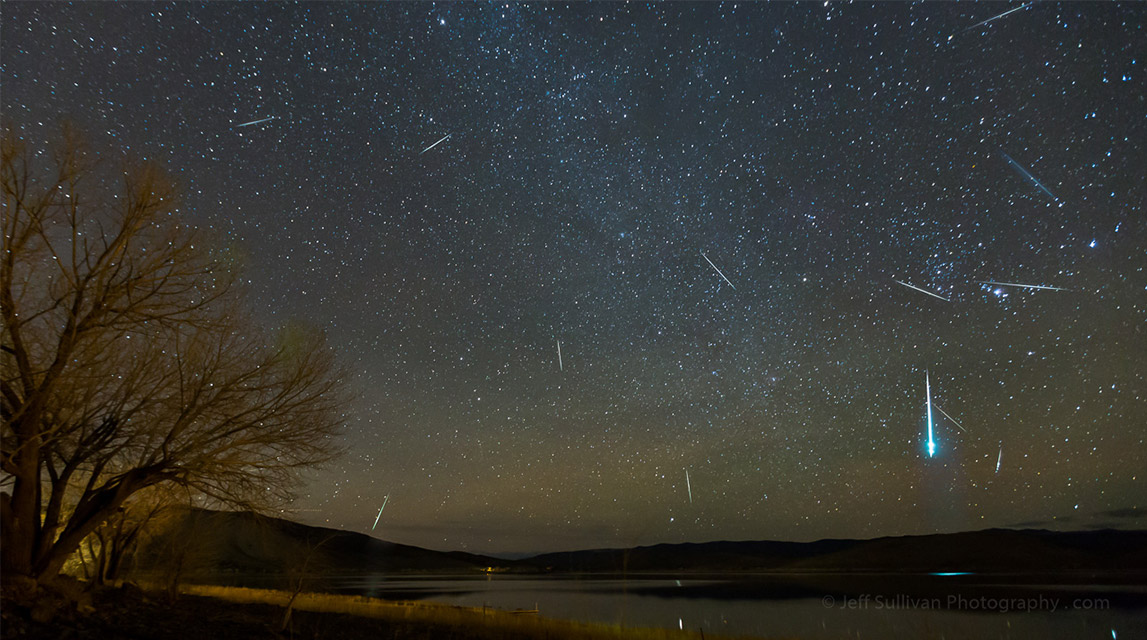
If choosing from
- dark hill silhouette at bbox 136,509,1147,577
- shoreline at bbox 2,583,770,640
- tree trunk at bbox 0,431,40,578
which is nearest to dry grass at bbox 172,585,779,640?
shoreline at bbox 2,583,770,640

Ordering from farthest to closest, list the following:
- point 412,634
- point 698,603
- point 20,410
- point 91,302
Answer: point 698,603, point 412,634, point 91,302, point 20,410

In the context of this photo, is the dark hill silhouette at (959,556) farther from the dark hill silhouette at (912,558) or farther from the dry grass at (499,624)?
the dry grass at (499,624)

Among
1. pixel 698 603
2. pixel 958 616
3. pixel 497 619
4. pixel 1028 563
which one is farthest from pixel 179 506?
pixel 1028 563

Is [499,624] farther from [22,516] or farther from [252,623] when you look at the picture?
[22,516]

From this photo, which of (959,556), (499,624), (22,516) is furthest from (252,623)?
(959,556)

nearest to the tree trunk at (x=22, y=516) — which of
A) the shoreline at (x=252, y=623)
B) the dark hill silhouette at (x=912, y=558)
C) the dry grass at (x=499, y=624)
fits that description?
the shoreline at (x=252, y=623)

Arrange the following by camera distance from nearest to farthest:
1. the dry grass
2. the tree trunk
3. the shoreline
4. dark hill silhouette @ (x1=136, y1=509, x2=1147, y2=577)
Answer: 1. the shoreline
2. the tree trunk
3. the dry grass
4. dark hill silhouette @ (x1=136, y1=509, x2=1147, y2=577)

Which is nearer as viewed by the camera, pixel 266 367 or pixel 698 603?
pixel 266 367

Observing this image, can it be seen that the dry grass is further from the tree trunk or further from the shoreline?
the tree trunk

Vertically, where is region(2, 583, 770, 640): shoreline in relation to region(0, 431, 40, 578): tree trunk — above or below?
below

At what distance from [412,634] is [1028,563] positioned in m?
153

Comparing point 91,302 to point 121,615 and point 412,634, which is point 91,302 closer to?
point 121,615

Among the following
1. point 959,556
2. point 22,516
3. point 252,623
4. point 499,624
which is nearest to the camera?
point 22,516

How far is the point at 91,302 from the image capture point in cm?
1013
